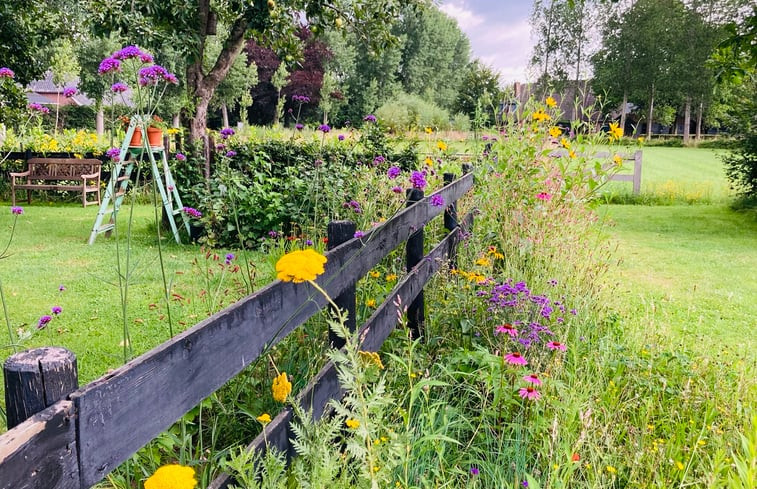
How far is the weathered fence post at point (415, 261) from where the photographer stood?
329 centimetres

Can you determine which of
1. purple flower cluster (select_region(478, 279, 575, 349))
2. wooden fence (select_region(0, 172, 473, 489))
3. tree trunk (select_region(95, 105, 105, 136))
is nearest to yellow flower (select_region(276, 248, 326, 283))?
wooden fence (select_region(0, 172, 473, 489))

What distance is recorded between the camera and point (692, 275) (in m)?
6.39

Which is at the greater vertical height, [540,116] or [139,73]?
[540,116]

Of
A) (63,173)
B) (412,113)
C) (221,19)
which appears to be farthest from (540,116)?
(412,113)

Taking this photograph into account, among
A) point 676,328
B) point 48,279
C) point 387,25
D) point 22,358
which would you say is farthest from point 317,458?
point 387,25

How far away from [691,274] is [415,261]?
15.2 ft

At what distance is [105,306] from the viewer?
4.78m

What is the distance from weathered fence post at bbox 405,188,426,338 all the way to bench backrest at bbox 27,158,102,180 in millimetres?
10505

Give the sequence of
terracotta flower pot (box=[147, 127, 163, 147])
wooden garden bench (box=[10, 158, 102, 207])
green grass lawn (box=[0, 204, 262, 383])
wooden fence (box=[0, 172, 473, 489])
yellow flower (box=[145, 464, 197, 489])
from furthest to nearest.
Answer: wooden garden bench (box=[10, 158, 102, 207])
terracotta flower pot (box=[147, 127, 163, 147])
green grass lawn (box=[0, 204, 262, 383])
yellow flower (box=[145, 464, 197, 489])
wooden fence (box=[0, 172, 473, 489])

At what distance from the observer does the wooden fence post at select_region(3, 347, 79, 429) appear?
725mm

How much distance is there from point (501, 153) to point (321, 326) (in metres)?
3.25

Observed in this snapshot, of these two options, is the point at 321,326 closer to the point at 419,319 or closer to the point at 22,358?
the point at 419,319

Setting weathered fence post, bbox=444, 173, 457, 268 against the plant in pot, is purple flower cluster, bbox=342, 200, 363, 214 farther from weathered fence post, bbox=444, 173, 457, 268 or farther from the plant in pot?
the plant in pot

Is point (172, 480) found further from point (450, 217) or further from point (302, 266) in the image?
point (450, 217)
